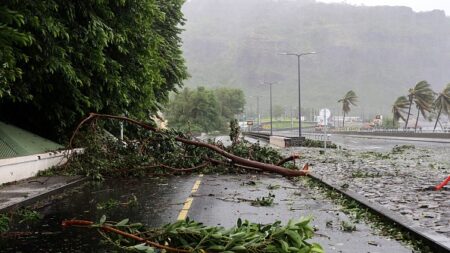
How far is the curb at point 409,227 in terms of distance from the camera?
6410 millimetres

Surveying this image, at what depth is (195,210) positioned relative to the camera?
9664mm

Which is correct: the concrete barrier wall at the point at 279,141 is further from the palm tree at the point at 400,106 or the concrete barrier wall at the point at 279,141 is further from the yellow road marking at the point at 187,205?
the palm tree at the point at 400,106

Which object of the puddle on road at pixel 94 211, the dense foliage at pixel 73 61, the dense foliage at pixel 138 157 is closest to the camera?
the puddle on road at pixel 94 211

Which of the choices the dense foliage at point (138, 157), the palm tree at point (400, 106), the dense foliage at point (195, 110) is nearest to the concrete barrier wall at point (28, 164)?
the dense foliage at point (138, 157)

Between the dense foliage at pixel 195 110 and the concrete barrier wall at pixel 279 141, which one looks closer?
the concrete barrier wall at pixel 279 141

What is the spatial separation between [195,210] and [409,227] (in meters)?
4.00

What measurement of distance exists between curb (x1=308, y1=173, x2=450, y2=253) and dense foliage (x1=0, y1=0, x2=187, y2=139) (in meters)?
7.21

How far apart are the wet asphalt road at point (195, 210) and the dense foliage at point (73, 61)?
10.7 feet

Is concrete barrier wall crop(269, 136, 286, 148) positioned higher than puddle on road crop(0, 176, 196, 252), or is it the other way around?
puddle on road crop(0, 176, 196, 252)

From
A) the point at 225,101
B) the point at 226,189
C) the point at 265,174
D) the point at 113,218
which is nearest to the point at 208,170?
the point at 265,174

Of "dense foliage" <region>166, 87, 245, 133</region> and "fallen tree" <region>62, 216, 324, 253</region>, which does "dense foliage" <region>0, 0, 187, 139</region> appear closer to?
"fallen tree" <region>62, 216, 324, 253</region>

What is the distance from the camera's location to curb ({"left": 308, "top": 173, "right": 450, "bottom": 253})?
6410 millimetres

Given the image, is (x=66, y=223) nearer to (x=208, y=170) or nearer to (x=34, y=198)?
(x=34, y=198)

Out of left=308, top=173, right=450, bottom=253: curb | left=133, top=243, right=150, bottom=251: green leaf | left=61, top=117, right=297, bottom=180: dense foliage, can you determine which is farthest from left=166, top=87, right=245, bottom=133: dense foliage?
left=133, top=243, right=150, bottom=251: green leaf
